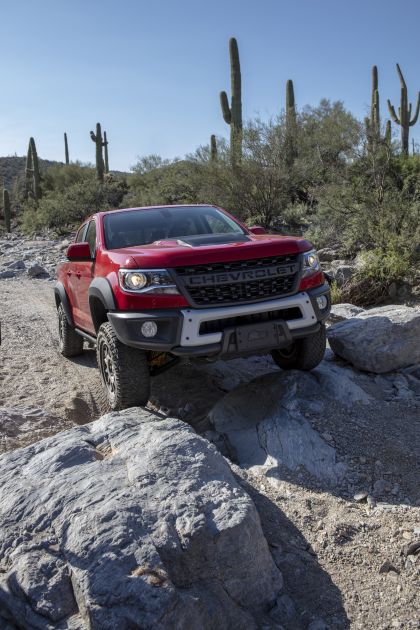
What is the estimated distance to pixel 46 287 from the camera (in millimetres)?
12648

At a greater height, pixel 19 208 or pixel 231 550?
pixel 19 208

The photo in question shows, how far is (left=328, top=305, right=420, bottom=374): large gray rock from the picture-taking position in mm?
5324

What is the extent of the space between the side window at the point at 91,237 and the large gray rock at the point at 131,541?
8.10ft

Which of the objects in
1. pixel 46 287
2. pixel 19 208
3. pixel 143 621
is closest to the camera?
pixel 143 621

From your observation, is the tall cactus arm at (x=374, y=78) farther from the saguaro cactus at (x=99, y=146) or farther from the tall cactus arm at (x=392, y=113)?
the saguaro cactus at (x=99, y=146)

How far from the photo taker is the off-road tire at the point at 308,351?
4840 mm

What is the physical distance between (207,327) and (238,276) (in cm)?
44

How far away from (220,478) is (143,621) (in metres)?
1.00

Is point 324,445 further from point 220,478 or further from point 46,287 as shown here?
point 46,287

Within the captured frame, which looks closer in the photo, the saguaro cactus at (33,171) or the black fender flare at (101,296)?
the black fender flare at (101,296)

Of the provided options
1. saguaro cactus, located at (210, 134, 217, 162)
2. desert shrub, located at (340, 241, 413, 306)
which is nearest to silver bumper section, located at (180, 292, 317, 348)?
desert shrub, located at (340, 241, 413, 306)

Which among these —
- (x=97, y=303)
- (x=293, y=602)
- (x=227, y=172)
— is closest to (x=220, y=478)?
(x=293, y=602)

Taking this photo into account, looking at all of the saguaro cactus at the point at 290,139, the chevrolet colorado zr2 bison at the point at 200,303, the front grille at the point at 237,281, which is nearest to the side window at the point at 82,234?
the chevrolet colorado zr2 bison at the point at 200,303

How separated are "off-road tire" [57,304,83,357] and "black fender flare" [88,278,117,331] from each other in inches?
71.3
